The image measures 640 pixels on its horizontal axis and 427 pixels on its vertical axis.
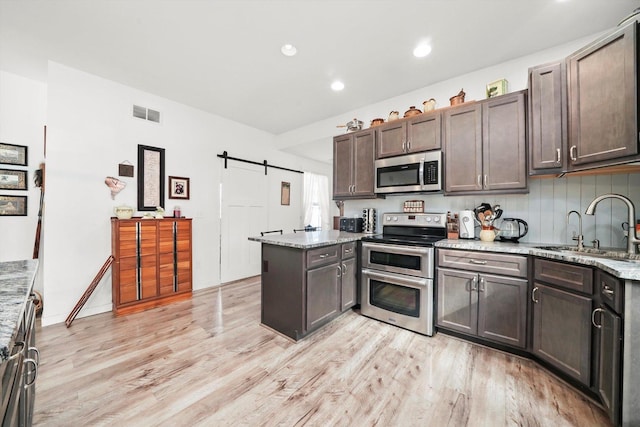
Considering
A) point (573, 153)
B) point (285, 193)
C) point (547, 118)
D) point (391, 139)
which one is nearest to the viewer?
point (573, 153)

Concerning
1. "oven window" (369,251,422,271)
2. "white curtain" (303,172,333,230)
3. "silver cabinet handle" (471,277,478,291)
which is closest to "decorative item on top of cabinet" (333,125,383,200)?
"oven window" (369,251,422,271)

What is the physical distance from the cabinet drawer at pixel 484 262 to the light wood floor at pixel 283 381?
73cm

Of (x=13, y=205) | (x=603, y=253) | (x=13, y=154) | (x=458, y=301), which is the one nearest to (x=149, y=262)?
(x=13, y=205)

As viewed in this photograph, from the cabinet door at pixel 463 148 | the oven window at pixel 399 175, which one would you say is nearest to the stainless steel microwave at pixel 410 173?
the oven window at pixel 399 175

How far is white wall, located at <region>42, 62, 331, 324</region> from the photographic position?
2.74 meters

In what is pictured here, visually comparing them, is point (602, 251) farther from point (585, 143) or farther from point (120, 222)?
point (120, 222)

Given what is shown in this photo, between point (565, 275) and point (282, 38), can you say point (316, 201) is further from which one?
point (565, 275)

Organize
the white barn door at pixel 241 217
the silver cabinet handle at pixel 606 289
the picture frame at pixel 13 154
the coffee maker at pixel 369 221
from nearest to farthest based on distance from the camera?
the silver cabinet handle at pixel 606 289
the picture frame at pixel 13 154
the coffee maker at pixel 369 221
the white barn door at pixel 241 217

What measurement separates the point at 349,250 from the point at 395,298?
27.9 inches

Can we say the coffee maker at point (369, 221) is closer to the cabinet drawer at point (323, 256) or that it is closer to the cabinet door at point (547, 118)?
the cabinet drawer at point (323, 256)

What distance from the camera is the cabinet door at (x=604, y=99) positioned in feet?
5.20

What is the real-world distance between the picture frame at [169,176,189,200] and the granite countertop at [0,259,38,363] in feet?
7.24

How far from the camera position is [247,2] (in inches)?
75.9

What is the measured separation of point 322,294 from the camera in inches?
98.7
